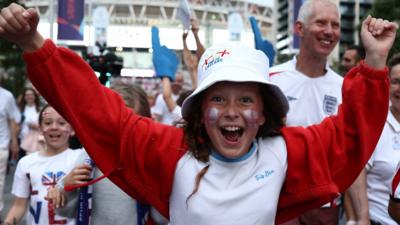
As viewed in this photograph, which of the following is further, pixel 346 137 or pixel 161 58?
pixel 161 58

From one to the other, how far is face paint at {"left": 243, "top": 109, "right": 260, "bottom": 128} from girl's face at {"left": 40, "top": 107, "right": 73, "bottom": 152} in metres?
1.94

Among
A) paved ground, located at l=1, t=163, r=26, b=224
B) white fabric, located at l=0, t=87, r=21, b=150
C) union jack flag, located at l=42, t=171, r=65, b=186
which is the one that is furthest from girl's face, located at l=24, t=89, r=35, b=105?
union jack flag, located at l=42, t=171, r=65, b=186

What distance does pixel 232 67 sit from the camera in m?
2.20

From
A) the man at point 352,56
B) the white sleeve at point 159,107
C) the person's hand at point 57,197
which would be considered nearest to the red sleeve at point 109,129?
the person's hand at point 57,197

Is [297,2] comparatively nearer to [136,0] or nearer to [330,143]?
[330,143]

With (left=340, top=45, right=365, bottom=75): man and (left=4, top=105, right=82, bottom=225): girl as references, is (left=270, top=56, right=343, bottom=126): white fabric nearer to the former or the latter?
(left=4, top=105, right=82, bottom=225): girl

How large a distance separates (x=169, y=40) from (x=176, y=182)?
86.3m

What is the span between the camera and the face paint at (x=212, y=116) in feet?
7.28

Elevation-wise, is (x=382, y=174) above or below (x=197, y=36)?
below

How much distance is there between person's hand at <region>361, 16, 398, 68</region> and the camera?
2.21 m

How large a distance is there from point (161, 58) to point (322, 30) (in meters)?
2.20

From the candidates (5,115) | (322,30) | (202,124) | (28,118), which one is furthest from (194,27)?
(28,118)

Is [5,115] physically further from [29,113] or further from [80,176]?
[80,176]

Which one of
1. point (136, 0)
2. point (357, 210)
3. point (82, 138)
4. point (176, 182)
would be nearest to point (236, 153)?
point (176, 182)
